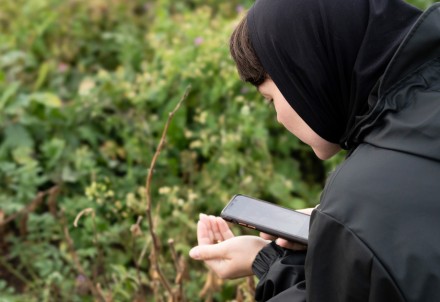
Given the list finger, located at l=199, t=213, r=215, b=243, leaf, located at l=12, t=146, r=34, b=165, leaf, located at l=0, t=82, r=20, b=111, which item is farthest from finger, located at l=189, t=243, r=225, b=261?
leaf, located at l=0, t=82, r=20, b=111

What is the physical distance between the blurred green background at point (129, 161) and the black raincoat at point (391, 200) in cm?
101

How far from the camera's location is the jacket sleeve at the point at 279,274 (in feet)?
5.66

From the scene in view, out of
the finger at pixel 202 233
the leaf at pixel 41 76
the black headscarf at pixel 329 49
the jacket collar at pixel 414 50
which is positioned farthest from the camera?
the leaf at pixel 41 76

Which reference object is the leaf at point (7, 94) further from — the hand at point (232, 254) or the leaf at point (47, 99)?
the hand at point (232, 254)

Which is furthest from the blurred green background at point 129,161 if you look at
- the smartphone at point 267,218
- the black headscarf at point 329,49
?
the black headscarf at point 329,49

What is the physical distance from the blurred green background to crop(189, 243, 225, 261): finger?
453 mm

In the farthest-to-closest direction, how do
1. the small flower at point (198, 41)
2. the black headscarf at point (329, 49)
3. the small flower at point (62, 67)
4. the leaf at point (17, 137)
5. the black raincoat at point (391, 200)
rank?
the small flower at point (62, 67)
the small flower at point (198, 41)
the leaf at point (17, 137)
the black headscarf at point (329, 49)
the black raincoat at point (391, 200)

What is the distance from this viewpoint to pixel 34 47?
162 inches

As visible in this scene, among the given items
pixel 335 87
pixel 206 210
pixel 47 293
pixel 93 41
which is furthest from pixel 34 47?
pixel 335 87

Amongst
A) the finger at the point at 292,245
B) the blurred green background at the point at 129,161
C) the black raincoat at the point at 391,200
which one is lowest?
the blurred green background at the point at 129,161

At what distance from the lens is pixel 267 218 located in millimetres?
1973

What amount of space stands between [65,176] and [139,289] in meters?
0.90

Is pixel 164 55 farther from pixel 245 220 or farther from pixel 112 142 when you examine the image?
pixel 245 220

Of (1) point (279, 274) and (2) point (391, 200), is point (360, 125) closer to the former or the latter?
(2) point (391, 200)
